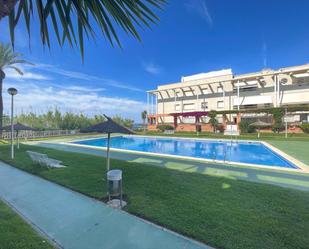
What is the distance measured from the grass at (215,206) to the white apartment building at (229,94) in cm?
2744

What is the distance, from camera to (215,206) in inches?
163

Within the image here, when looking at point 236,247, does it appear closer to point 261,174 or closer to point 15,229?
point 15,229

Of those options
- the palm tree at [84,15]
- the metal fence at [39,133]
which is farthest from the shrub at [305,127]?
the metal fence at [39,133]

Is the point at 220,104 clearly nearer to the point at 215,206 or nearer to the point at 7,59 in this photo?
the point at 7,59

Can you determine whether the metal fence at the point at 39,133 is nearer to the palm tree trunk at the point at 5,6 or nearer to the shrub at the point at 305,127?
the palm tree trunk at the point at 5,6

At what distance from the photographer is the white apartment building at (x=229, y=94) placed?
29969 millimetres


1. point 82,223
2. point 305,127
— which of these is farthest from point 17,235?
point 305,127

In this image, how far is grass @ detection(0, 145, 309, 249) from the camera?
3086mm

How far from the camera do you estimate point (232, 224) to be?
135 inches

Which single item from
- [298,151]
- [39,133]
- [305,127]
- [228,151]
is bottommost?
[228,151]

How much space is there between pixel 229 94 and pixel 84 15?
37.1 meters

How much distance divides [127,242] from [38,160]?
6.34m

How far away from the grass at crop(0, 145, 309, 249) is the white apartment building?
1080 inches

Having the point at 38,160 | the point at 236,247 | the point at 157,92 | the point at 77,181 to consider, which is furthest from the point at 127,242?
the point at 157,92
